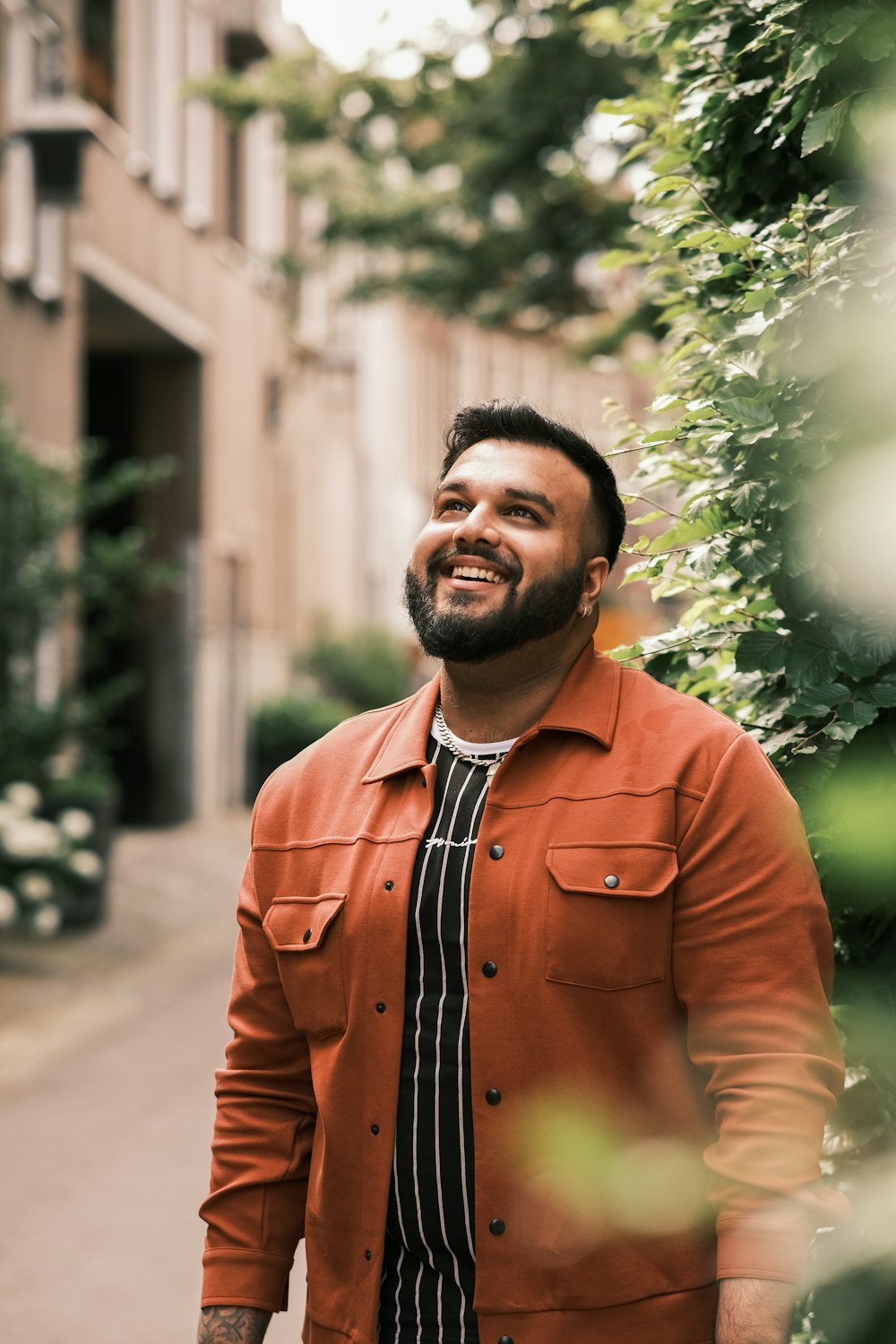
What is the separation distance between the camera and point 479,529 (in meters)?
2.10

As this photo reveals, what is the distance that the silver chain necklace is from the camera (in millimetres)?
2158

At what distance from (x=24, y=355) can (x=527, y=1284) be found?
38.2 feet

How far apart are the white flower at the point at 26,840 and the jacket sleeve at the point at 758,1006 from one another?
718 centimetres

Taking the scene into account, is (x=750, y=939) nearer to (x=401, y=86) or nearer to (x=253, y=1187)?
(x=253, y=1187)

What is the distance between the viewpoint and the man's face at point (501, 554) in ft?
6.86

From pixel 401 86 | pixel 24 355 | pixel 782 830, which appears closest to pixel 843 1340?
pixel 782 830

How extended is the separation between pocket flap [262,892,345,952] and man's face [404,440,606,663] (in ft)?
1.17

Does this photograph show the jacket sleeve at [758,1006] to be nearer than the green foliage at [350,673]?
Yes

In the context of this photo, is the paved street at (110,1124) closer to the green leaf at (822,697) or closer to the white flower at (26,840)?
the white flower at (26,840)

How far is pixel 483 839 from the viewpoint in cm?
203

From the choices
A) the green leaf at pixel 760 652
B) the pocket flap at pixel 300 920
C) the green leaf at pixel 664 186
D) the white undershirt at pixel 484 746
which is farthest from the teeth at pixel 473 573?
the green leaf at pixel 664 186

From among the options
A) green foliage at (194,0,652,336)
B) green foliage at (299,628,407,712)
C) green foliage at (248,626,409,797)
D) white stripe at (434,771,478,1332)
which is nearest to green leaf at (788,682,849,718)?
white stripe at (434,771,478,1332)

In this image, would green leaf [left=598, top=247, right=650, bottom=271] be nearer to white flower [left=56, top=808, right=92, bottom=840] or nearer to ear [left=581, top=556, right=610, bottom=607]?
ear [left=581, top=556, right=610, bottom=607]

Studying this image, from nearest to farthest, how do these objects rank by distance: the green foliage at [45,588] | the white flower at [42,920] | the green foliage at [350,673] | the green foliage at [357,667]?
the white flower at [42,920], the green foliage at [45,588], the green foliage at [350,673], the green foliage at [357,667]
